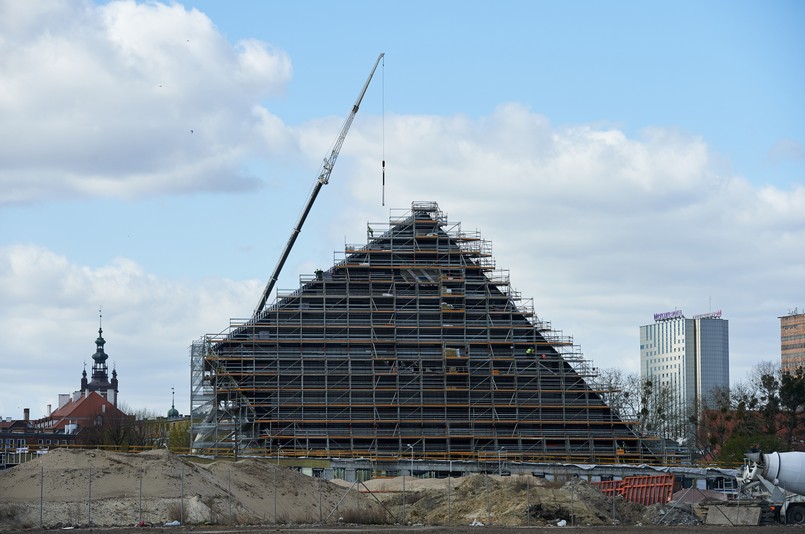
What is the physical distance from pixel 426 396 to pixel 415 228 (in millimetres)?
A: 16796

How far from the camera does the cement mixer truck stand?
241 feet

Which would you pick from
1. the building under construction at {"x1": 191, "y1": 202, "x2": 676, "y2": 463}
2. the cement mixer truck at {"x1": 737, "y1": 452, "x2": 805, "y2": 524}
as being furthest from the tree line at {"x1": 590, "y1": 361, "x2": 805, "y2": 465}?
the cement mixer truck at {"x1": 737, "y1": 452, "x2": 805, "y2": 524}

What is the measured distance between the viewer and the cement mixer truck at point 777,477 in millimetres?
73562

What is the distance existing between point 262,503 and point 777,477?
26140 millimetres

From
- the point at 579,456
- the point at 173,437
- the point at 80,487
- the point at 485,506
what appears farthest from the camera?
the point at 173,437

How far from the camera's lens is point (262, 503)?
70.8 meters

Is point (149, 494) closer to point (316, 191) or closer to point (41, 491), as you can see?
point (41, 491)

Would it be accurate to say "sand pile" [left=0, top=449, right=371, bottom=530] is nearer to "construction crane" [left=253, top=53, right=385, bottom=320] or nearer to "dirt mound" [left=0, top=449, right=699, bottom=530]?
"dirt mound" [left=0, top=449, right=699, bottom=530]

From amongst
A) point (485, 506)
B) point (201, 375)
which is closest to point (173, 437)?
point (201, 375)

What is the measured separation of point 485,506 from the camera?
73.5 metres

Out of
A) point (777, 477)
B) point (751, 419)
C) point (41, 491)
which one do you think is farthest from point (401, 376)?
point (41, 491)

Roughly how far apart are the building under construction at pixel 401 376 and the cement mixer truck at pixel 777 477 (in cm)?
5203

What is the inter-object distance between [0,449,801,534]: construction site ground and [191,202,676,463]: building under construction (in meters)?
51.0

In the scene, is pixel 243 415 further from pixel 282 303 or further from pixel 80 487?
pixel 80 487
